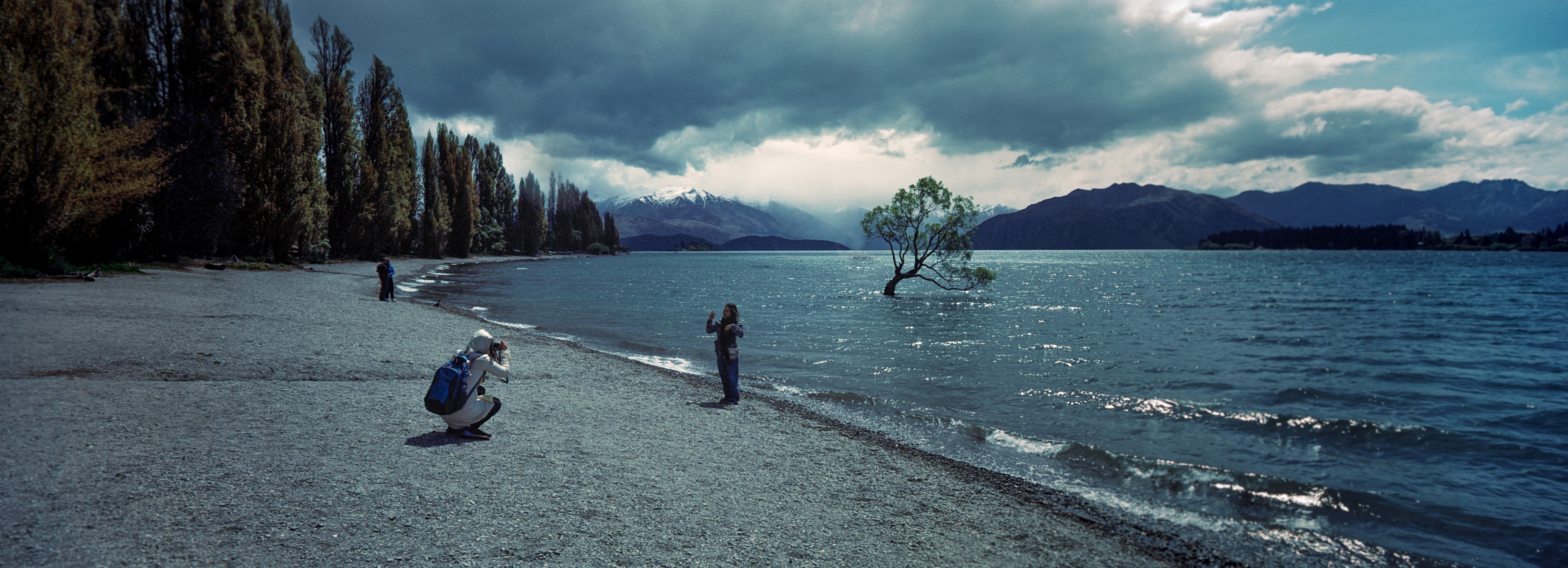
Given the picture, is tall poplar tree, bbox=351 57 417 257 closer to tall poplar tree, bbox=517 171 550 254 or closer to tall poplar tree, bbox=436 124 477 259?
tall poplar tree, bbox=436 124 477 259

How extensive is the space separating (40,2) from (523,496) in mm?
→ 36188

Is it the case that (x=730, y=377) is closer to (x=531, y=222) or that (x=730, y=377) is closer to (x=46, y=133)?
(x=46, y=133)

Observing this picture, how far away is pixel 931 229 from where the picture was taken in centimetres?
4528

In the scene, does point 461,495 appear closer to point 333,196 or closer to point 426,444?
point 426,444

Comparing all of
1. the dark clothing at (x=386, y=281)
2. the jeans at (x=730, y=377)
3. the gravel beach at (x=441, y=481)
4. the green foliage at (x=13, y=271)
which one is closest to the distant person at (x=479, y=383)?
the gravel beach at (x=441, y=481)

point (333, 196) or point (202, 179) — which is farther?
point (333, 196)

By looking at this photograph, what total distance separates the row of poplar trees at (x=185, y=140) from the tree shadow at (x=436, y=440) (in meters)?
29.7

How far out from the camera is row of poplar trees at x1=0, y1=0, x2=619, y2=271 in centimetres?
2466

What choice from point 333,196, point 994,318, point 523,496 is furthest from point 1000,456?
point 333,196

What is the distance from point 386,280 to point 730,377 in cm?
2277

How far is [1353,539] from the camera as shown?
8062 millimetres

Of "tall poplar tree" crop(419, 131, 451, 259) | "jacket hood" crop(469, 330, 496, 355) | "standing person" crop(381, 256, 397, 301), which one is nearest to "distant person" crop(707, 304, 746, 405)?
"jacket hood" crop(469, 330, 496, 355)

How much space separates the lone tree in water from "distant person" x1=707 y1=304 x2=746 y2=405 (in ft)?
105

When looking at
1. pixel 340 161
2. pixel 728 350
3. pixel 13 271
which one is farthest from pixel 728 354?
pixel 340 161
